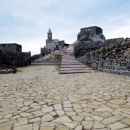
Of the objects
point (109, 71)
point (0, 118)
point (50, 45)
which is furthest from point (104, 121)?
point (50, 45)

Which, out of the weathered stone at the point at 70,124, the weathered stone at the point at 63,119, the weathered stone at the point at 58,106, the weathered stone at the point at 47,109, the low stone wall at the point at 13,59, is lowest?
the weathered stone at the point at 70,124

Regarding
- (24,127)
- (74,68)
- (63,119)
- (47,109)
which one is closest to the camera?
(24,127)

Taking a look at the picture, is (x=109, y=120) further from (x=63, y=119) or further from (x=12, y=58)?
(x=12, y=58)

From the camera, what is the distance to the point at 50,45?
120812 mm

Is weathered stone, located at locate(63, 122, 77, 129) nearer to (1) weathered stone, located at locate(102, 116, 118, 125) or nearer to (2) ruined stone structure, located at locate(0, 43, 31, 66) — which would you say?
(1) weathered stone, located at locate(102, 116, 118, 125)

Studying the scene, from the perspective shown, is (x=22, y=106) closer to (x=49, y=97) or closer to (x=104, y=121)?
(x=49, y=97)

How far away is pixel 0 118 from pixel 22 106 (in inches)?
43.9

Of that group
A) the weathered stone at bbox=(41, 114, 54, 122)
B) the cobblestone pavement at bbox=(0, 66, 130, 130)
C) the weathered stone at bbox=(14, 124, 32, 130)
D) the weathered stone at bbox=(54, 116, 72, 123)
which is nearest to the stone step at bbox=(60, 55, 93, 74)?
the cobblestone pavement at bbox=(0, 66, 130, 130)

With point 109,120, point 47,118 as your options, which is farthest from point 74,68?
point 109,120

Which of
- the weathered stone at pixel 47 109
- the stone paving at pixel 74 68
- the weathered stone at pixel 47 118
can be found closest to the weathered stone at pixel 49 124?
the weathered stone at pixel 47 118

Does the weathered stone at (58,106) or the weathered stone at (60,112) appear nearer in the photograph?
the weathered stone at (60,112)

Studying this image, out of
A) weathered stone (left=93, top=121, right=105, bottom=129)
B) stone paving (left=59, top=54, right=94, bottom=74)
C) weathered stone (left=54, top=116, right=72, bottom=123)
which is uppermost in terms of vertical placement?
stone paving (left=59, top=54, right=94, bottom=74)

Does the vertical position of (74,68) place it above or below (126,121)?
above

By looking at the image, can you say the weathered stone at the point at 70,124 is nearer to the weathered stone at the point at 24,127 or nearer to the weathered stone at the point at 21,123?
the weathered stone at the point at 24,127
